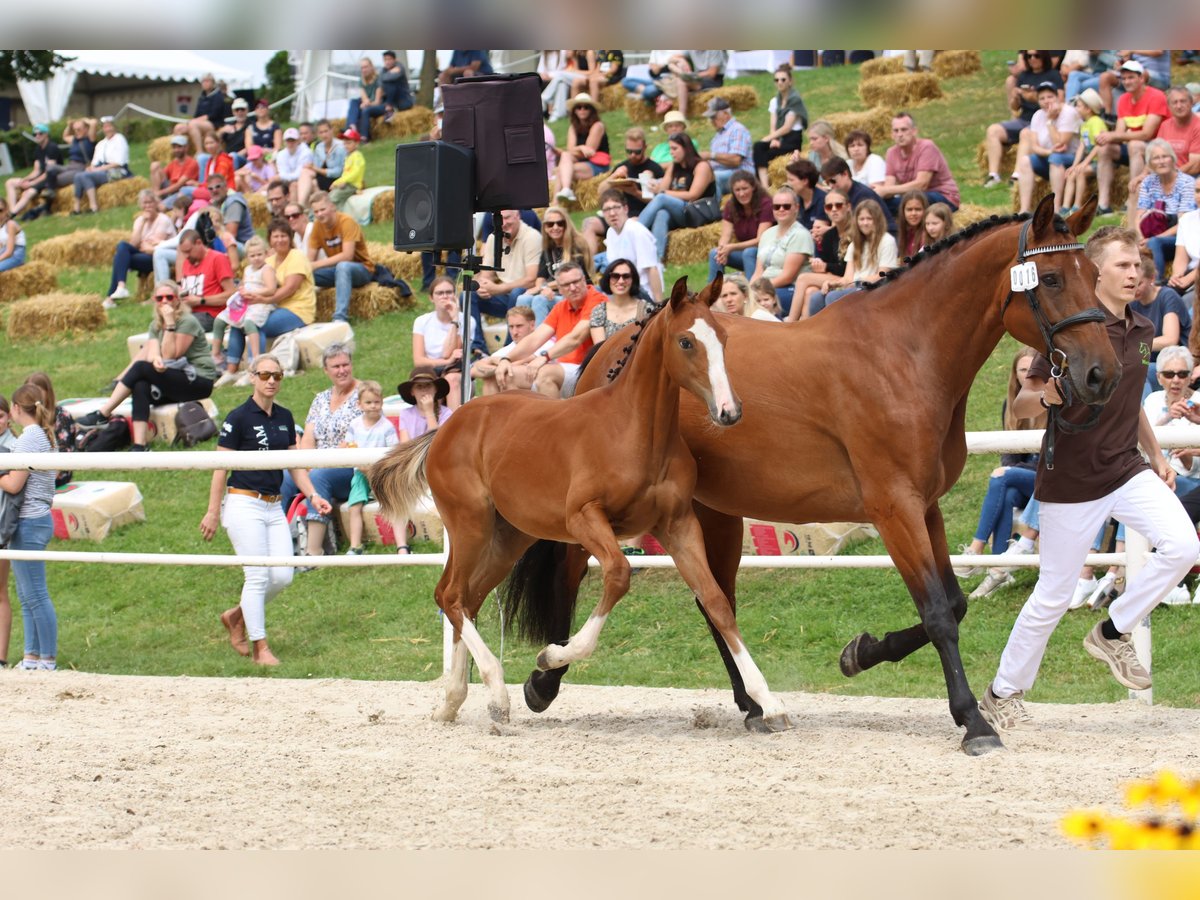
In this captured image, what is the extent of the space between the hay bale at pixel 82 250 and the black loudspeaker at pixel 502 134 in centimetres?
1601

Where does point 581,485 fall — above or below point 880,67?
below

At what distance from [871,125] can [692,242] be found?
16.0 ft

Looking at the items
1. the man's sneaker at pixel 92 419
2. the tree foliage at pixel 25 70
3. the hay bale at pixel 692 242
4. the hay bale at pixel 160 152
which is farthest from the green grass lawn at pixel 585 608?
the tree foliage at pixel 25 70

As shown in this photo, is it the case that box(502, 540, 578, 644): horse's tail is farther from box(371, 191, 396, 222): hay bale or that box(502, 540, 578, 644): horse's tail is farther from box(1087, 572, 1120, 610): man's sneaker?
box(371, 191, 396, 222): hay bale

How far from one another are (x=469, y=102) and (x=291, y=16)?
695 centimetres

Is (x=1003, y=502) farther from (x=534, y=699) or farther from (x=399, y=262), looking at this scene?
(x=399, y=262)

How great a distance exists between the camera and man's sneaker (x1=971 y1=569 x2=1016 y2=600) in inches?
337

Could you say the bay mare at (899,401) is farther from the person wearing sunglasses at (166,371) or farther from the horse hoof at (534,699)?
the person wearing sunglasses at (166,371)

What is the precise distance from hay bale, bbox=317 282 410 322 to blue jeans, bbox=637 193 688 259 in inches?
132

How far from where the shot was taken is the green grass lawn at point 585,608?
303 inches

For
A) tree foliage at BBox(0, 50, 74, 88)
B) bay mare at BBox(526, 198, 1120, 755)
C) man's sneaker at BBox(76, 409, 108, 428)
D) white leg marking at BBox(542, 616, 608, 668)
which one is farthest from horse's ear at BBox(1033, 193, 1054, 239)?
tree foliage at BBox(0, 50, 74, 88)

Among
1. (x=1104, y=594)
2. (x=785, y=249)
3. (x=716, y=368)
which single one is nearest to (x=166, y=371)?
(x=785, y=249)

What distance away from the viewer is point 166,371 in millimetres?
13500

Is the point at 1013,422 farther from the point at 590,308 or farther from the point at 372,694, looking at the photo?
the point at 372,694
